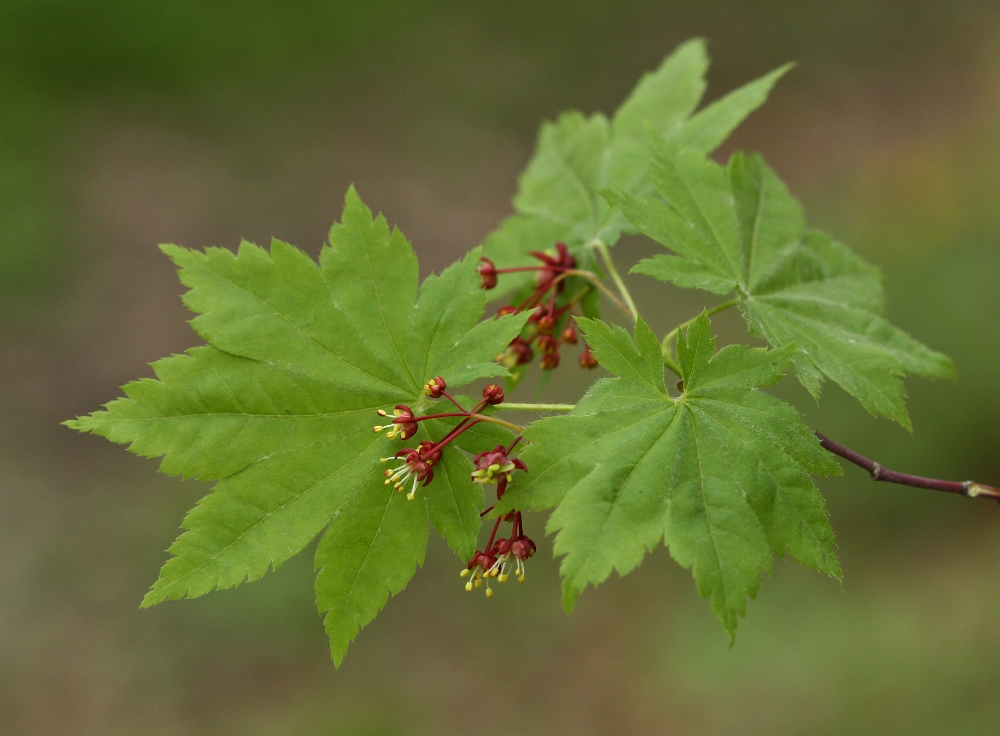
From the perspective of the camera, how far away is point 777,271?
2881mm

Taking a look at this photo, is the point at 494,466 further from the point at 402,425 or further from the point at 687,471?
the point at 687,471

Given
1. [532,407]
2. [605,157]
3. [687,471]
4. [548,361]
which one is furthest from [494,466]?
[605,157]

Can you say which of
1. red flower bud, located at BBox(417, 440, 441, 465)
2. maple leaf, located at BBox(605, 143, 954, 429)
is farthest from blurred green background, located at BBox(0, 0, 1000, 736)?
red flower bud, located at BBox(417, 440, 441, 465)

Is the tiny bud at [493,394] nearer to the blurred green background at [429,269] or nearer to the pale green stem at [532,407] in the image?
the pale green stem at [532,407]

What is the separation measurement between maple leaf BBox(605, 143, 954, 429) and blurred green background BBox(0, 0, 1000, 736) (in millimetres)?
3597

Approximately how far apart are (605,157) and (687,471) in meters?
1.77

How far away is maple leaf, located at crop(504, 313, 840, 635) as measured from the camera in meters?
2.07

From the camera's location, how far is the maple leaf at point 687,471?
207 cm

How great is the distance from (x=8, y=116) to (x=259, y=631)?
7487 millimetres

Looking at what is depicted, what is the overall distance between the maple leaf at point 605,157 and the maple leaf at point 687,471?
103 centimetres

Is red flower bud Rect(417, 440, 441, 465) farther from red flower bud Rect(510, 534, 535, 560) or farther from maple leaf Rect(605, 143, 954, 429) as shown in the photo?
maple leaf Rect(605, 143, 954, 429)

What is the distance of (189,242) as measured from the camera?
401 inches

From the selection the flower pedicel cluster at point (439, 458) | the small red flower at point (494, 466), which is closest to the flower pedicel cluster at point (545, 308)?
the flower pedicel cluster at point (439, 458)

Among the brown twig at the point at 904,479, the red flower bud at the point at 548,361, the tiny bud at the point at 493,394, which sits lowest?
the brown twig at the point at 904,479
